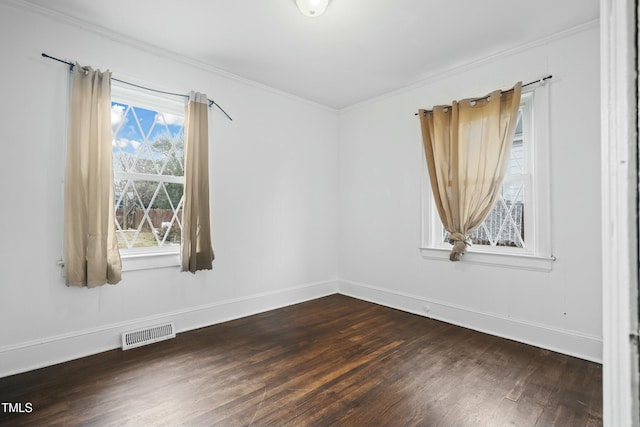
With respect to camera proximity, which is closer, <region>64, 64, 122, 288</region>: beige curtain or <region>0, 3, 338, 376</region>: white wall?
<region>0, 3, 338, 376</region>: white wall

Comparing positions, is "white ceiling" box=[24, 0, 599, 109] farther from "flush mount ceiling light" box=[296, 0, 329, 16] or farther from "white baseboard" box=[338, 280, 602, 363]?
"white baseboard" box=[338, 280, 602, 363]

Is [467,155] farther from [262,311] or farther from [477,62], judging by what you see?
[262,311]

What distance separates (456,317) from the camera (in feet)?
10.7

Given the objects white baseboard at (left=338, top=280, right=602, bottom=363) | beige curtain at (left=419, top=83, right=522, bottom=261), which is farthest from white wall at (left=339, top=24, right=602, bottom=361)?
beige curtain at (left=419, top=83, right=522, bottom=261)

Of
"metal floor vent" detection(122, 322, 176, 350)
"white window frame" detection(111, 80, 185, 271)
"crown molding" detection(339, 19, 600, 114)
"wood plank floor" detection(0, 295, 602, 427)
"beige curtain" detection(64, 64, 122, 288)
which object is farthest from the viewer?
"white window frame" detection(111, 80, 185, 271)

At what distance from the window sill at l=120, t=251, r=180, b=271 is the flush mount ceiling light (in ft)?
7.76

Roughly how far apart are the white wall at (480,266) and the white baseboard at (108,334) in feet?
4.49

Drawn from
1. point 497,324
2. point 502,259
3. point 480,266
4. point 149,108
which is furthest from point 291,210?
point 497,324

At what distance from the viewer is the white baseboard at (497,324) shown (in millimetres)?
2514

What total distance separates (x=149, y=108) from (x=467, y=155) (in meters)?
3.09

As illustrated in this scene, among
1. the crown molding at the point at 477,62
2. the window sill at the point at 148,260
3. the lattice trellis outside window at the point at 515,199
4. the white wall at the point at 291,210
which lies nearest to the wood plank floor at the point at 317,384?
the white wall at the point at 291,210

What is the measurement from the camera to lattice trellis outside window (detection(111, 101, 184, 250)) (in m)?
2.88

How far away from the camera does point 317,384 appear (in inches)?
83.7

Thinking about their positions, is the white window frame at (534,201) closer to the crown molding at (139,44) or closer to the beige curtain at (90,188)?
the crown molding at (139,44)
